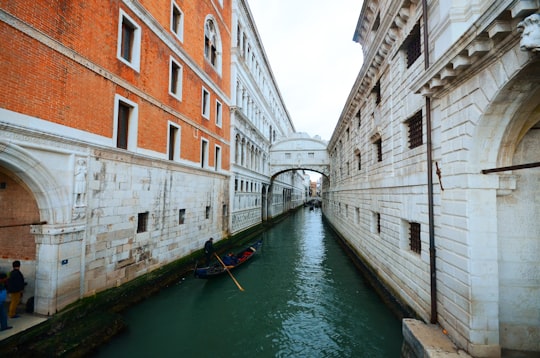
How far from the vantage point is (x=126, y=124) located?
344 inches

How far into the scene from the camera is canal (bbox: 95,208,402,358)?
6059 mm

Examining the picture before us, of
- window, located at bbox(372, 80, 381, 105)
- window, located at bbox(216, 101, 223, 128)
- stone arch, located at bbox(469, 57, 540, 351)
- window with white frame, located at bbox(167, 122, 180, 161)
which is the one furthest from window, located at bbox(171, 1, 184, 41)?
stone arch, located at bbox(469, 57, 540, 351)

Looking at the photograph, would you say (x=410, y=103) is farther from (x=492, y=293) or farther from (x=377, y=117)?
(x=492, y=293)

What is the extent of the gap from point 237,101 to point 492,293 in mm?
17550

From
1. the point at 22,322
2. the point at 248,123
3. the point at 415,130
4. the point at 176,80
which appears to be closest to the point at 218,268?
the point at 22,322

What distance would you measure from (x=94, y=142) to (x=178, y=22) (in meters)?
7.26

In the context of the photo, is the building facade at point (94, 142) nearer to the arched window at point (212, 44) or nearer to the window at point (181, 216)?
the window at point (181, 216)

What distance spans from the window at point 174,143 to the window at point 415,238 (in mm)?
9041

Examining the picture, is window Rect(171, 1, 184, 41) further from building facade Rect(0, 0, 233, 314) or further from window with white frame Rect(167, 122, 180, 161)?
window with white frame Rect(167, 122, 180, 161)

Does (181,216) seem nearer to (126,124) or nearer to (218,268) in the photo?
(218,268)

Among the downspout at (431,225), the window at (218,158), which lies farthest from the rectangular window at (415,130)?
the window at (218,158)

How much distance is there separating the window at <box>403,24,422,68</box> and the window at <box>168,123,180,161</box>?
8.77 metres

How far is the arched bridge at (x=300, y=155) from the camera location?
1117 inches

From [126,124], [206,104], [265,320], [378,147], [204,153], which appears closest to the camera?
[265,320]
